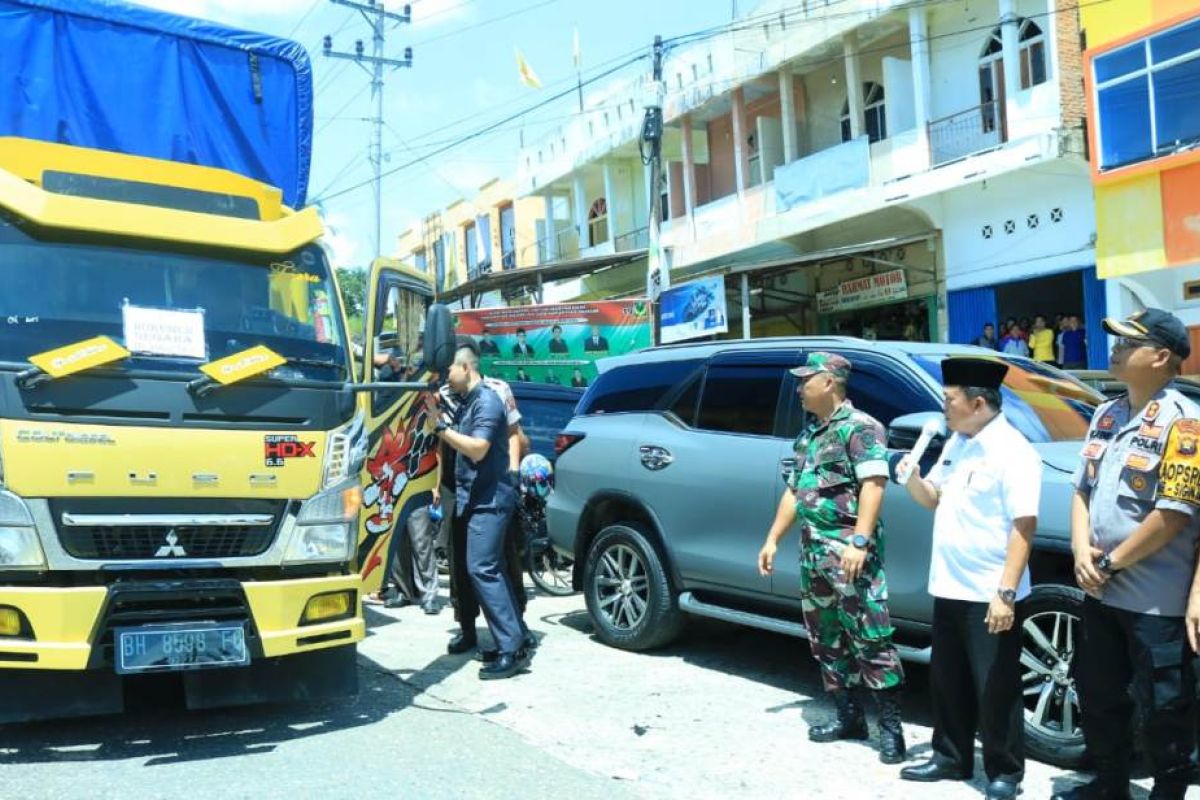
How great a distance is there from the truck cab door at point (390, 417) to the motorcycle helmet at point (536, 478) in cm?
219

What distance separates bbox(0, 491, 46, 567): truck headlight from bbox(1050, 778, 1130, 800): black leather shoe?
4.23m

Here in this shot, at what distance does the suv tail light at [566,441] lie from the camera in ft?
23.7

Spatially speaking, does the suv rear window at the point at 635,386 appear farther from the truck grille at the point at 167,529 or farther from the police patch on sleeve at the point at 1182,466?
the police patch on sleeve at the point at 1182,466

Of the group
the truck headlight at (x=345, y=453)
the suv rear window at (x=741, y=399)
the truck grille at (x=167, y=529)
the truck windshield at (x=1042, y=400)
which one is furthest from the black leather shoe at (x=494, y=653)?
the truck windshield at (x=1042, y=400)

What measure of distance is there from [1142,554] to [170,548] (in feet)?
12.9

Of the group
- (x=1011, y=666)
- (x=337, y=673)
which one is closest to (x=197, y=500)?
(x=337, y=673)

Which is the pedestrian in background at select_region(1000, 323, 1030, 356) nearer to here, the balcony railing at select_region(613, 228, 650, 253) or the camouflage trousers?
the camouflage trousers

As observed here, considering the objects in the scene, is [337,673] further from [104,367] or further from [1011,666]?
[1011,666]

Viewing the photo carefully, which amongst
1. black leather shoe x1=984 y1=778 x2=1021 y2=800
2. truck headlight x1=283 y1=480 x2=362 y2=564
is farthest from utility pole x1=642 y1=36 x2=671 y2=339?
black leather shoe x1=984 y1=778 x2=1021 y2=800

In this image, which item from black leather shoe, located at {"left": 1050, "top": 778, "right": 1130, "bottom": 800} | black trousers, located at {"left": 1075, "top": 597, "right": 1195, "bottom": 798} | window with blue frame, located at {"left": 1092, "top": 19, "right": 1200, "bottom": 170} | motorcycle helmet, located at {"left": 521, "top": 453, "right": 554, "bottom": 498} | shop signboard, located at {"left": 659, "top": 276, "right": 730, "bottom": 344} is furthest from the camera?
shop signboard, located at {"left": 659, "top": 276, "right": 730, "bottom": 344}

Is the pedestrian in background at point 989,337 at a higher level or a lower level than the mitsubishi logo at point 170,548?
higher

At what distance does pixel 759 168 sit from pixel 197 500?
19.3 meters

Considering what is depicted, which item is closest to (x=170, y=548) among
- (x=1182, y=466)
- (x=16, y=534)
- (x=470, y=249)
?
(x=16, y=534)

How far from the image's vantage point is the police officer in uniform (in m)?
3.53
